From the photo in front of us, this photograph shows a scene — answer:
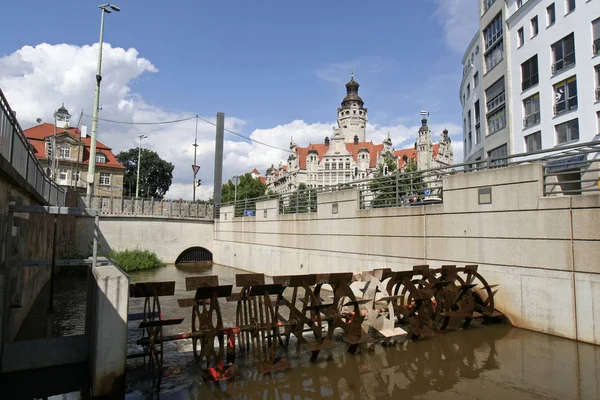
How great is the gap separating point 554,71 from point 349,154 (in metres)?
78.8

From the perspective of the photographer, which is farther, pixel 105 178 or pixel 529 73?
pixel 105 178

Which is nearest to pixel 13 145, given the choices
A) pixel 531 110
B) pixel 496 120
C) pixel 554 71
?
pixel 554 71

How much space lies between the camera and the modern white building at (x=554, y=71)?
20.5 metres

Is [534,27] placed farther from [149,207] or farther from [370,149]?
[370,149]

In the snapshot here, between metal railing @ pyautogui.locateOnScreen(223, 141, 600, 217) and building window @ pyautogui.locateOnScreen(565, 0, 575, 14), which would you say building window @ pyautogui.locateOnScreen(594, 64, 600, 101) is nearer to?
metal railing @ pyautogui.locateOnScreen(223, 141, 600, 217)

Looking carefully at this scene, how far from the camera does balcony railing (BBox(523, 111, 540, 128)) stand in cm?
2409

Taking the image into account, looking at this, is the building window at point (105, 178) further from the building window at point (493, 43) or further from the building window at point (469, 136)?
the building window at point (493, 43)

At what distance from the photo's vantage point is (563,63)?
22156 mm

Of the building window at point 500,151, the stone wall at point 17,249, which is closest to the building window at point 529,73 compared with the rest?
the building window at point 500,151

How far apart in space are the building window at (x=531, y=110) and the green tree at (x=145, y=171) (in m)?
76.9

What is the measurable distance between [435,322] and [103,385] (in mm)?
6738

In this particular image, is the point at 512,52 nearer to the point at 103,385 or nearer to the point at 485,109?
the point at 485,109

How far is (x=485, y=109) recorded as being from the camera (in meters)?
29.6

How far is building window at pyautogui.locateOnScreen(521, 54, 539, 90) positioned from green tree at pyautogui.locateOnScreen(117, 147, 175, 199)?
76.7 metres
